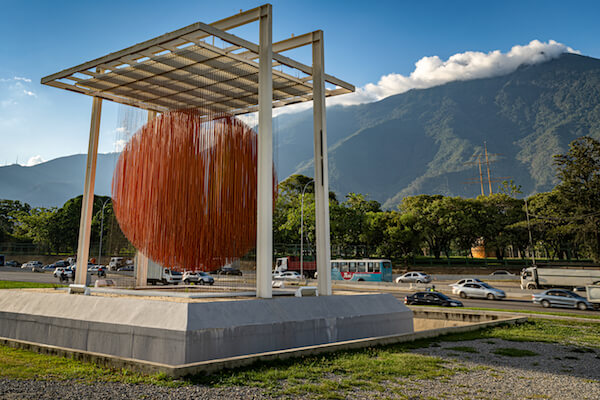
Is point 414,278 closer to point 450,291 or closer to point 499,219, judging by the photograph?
point 450,291

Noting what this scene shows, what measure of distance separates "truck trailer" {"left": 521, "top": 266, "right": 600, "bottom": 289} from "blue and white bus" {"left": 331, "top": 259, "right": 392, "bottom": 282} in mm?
12508

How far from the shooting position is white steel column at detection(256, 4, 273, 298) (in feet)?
40.7

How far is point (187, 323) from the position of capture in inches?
385

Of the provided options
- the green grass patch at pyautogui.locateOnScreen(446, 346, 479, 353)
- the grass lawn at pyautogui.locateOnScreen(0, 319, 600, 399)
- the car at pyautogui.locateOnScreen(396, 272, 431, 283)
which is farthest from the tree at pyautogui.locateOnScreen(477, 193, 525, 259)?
the grass lawn at pyautogui.locateOnScreen(0, 319, 600, 399)

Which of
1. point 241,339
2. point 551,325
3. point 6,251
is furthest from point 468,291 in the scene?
point 6,251

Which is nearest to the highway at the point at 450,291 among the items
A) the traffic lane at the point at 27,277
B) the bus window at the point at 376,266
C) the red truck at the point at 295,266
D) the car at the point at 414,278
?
the traffic lane at the point at 27,277

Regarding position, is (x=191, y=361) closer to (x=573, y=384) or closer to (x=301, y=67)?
(x=573, y=384)

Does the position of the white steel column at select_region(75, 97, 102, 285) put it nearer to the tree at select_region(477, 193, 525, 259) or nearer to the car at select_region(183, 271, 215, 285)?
the car at select_region(183, 271, 215, 285)

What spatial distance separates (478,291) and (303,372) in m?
26.7

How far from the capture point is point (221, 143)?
1427 centimetres

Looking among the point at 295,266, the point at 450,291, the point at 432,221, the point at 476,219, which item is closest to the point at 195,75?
the point at 450,291

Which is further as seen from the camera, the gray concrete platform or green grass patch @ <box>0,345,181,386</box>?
the gray concrete platform

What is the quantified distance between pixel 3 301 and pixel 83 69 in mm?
8154

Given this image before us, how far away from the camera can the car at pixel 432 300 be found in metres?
26.1
